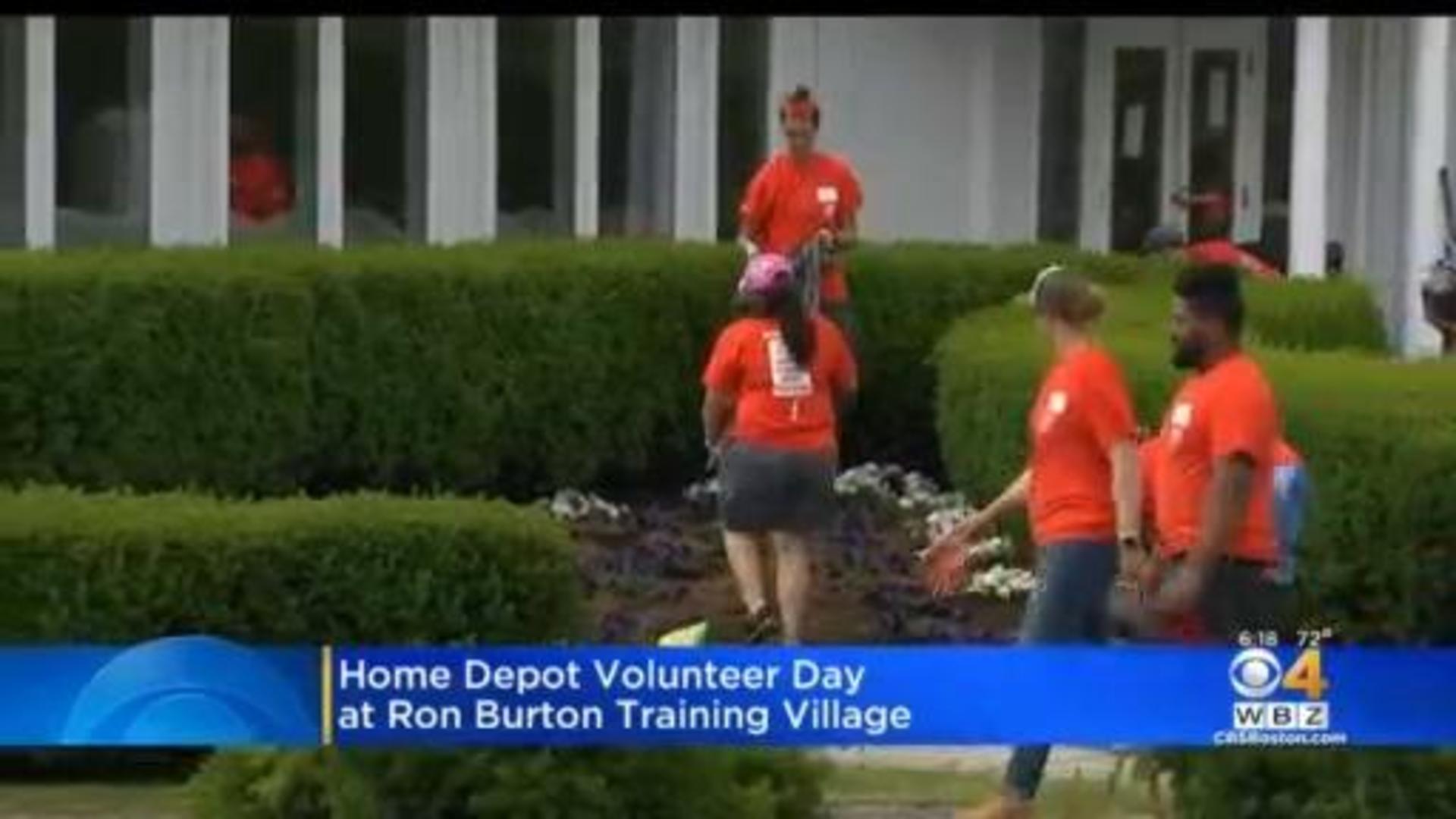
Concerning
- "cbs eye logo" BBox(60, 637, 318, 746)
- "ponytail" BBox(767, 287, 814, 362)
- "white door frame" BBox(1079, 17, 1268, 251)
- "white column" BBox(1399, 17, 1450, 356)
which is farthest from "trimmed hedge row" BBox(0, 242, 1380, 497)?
"white door frame" BBox(1079, 17, 1268, 251)

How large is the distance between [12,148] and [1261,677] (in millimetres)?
11612

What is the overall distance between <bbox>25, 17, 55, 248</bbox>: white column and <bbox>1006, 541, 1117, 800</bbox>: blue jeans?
418 inches

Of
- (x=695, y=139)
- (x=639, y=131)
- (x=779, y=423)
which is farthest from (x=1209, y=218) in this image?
(x=779, y=423)

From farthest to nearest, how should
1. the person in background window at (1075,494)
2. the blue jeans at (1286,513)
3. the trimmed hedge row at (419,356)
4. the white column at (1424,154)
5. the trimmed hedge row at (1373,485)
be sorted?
the white column at (1424,154) < the trimmed hedge row at (419,356) < the trimmed hedge row at (1373,485) < the person in background window at (1075,494) < the blue jeans at (1286,513)

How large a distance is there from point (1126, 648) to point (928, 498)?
6335 mm

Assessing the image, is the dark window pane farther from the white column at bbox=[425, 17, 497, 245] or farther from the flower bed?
the flower bed

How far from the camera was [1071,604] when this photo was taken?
32.0 feet

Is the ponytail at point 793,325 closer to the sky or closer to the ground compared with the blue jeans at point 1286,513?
closer to the sky

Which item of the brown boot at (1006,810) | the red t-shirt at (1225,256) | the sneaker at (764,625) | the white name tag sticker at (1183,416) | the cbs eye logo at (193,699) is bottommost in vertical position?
the brown boot at (1006,810)

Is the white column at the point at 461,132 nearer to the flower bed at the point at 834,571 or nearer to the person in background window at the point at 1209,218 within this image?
the person in background window at the point at 1209,218

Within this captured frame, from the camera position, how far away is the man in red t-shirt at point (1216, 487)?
9.02m

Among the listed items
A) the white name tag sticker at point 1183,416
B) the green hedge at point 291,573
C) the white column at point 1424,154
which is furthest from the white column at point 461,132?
the white name tag sticker at point 1183,416

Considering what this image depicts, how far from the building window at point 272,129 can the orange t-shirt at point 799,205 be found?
491 centimetres

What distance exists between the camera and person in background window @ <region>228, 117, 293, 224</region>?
2008 cm
